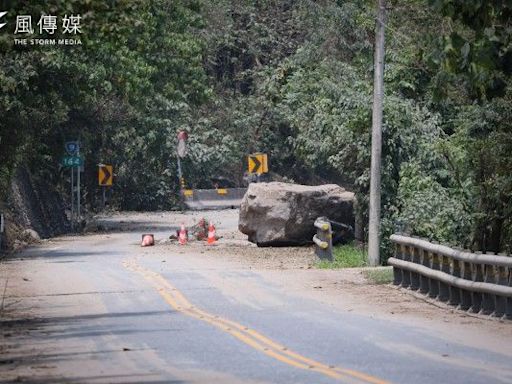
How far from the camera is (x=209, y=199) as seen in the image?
220 ft

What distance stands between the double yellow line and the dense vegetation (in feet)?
11.5

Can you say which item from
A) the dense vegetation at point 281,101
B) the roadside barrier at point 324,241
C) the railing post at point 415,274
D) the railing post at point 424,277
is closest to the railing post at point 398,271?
the railing post at point 415,274

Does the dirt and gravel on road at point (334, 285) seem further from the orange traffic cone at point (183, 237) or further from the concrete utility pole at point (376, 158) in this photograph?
the concrete utility pole at point (376, 158)

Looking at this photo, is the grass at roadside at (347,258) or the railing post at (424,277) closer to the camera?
the railing post at (424,277)

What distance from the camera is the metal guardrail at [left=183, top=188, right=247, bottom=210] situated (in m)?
66.7

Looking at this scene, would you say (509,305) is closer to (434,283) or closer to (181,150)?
(434,283)

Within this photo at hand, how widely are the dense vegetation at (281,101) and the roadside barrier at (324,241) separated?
162 cm

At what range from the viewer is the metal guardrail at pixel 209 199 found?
2625 inches

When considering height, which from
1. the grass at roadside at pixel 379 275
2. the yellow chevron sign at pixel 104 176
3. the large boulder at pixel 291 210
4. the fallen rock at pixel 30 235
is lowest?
the fallen rock at pixel 30 235

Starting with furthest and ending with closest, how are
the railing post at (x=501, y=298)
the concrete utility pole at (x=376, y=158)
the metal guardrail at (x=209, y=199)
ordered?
1. the metal guardrail at (x=209, y=199)
2. the concrete utility pole at (x=376, y=158)
3. the railing post at (x=501, y=298)

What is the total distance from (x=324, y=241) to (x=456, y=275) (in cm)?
1061

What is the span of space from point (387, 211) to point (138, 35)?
19718 mm

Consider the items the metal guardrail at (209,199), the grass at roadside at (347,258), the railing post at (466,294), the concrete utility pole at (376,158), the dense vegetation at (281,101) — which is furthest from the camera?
the metal guardrail at (209,199)

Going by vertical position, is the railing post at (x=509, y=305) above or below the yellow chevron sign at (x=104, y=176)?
below
